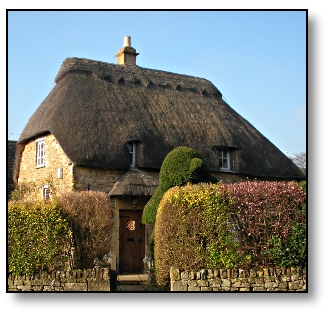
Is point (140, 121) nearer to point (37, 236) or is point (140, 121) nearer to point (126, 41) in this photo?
point (126, 41)

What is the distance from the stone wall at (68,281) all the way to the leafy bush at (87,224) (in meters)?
0.63

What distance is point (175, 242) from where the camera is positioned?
870 cm

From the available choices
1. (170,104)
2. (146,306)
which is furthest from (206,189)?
(170,104)

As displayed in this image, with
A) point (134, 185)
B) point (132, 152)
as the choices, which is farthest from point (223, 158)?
point (134, 185)

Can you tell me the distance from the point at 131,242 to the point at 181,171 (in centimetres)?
366

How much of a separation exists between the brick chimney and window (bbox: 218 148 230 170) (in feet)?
15.7

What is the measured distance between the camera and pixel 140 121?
14867 mm

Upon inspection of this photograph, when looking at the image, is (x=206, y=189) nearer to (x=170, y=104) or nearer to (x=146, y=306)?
(x=146, y=306)

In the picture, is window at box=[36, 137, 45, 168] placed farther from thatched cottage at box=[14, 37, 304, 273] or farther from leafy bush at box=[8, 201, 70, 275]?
leafy bush at box=[8, 201, 70, 275]

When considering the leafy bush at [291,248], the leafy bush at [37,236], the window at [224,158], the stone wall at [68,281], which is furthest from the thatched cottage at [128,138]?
the leafy bush at [291,248]

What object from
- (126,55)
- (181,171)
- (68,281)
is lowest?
(68,281)

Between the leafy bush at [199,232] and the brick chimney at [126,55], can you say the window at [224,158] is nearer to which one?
the brick chimney at [126,55]
